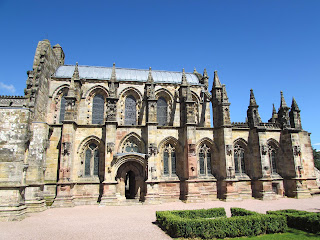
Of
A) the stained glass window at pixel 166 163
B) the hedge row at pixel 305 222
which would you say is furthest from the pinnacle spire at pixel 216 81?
the hedge row at pixel 305 222

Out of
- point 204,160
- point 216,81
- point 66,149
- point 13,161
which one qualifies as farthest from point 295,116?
point 13,161

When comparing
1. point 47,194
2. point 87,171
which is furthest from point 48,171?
point 87,171

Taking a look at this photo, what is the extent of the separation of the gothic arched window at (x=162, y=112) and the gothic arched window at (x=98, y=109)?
21.0 ft

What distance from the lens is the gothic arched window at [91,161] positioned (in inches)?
834

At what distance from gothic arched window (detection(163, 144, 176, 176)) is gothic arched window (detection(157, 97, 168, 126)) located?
5.45 metres

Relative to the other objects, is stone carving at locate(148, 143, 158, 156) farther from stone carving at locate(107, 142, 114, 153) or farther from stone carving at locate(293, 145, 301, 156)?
stone carving at locate(293, 145, 301, 156)

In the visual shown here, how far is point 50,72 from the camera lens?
25.5 meters

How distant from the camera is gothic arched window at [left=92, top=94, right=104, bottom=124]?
26.0 metres

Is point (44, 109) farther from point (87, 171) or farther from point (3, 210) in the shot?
point (3, 210)

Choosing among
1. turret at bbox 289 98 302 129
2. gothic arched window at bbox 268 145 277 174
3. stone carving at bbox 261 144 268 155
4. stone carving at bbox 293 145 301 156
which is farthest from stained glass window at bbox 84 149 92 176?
turret at bbox 289 98 302 129

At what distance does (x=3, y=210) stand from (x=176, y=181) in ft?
42.7

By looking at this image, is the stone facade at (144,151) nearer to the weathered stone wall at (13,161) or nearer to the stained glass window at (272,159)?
the stained glass window at (272,159)

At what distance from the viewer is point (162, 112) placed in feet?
91.2

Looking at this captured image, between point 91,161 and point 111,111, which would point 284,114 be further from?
point 91,161
